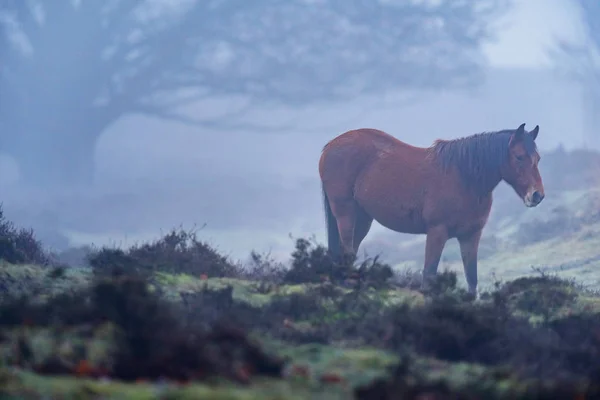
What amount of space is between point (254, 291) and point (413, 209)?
4194mm

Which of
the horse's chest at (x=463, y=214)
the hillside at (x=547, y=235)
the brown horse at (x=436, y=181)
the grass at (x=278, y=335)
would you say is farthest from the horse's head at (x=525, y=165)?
the hillside at (x=547, y=235)

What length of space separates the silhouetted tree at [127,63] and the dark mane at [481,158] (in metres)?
36.6

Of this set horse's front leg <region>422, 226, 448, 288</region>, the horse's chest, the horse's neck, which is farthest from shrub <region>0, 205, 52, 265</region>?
the horse's neck

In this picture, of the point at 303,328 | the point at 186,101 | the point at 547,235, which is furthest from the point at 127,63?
the point at 303,328

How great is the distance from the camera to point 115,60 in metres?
50.1

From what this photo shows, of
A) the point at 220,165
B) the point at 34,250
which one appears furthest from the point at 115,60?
the point at 34,250

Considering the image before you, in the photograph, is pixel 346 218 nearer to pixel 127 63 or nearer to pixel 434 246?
pixel 434 246

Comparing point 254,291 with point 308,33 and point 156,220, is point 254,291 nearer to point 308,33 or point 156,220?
point 156,220

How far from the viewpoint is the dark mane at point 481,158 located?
14195mm

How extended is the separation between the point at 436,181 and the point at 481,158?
76 cm

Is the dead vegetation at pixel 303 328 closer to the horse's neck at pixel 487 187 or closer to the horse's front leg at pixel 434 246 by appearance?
the horse's front leg at pixel 434 246

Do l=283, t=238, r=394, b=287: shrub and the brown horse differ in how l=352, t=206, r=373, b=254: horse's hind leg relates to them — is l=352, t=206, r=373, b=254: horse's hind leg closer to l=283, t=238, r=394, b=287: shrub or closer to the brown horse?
the brown horse

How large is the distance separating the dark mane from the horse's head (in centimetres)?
5

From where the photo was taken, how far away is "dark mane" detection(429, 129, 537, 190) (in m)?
14.2
